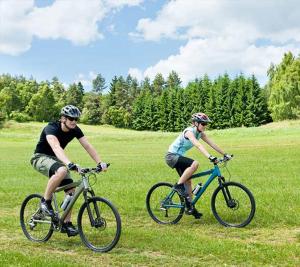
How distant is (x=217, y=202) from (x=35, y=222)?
386cm

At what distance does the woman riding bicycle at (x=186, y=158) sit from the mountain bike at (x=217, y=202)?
14cm

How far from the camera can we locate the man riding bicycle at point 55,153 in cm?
Answer: 839

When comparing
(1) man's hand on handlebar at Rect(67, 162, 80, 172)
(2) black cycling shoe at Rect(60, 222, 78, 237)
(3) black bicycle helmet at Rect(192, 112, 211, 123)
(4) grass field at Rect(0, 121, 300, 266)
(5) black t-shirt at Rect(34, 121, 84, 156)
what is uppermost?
(3) black bicycle helmet at Rect(192, 112, 211, 123)

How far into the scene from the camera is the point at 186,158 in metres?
10.4

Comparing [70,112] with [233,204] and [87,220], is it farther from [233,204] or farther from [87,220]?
[233,204]

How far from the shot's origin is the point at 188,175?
10289 millimetres

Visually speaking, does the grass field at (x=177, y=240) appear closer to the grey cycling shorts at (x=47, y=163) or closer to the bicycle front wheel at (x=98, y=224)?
the bicycle front wheel at (x=98, y=224)

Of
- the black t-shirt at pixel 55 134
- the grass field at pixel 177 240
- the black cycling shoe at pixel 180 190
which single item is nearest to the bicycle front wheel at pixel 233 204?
the grass field at pixel 177 240

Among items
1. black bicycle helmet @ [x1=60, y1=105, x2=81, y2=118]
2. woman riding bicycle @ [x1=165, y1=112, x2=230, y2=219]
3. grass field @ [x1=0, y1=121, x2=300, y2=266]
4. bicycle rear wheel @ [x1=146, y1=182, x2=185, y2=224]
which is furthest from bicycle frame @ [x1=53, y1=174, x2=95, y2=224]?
bicycle rear wheel @ [x1=146, y1=182, x2=185, y2=224]

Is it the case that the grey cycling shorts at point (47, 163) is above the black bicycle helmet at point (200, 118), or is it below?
below

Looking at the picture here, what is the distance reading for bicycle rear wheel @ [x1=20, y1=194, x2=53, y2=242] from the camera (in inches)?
353

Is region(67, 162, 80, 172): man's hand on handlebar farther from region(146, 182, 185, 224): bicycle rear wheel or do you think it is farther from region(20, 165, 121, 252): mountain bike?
region(146, 182, 185, 224): bicycle rear wheel

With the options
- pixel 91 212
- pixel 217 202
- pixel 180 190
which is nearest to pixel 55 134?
pixel 91 212

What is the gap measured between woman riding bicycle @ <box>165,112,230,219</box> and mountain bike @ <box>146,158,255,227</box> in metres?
0.14
